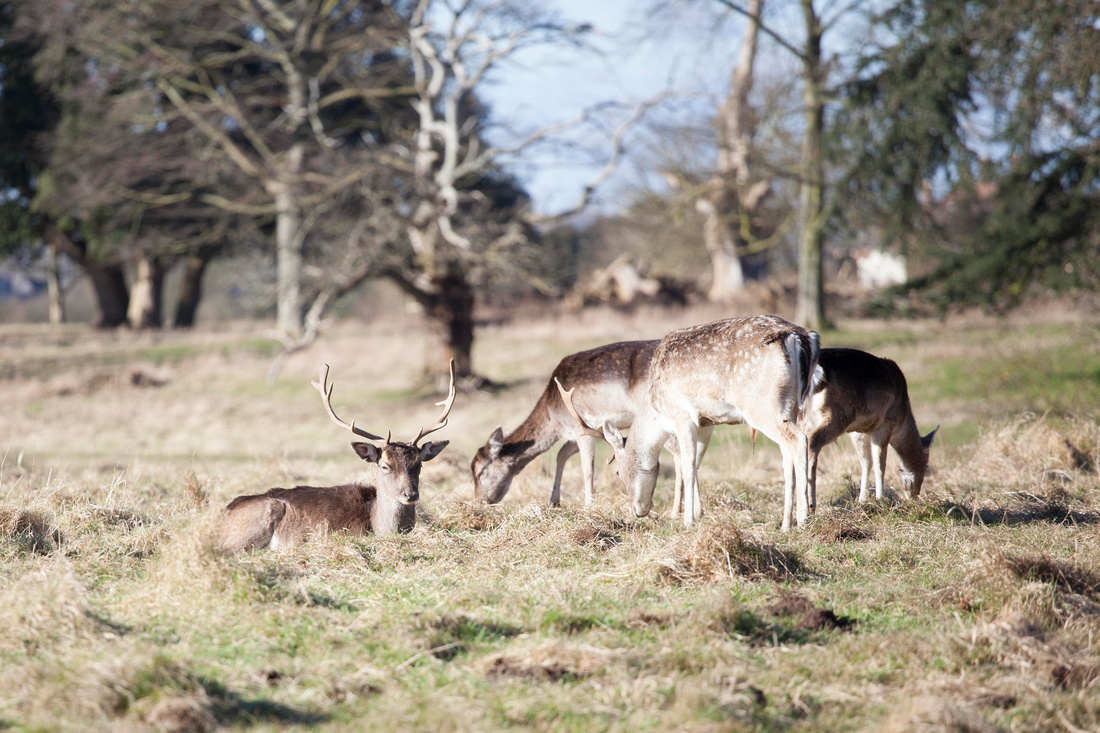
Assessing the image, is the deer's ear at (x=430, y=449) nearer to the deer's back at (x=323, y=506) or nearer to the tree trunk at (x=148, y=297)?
the deer's back at (x=323, y=506)

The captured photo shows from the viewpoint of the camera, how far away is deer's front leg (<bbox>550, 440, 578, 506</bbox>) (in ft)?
25.9

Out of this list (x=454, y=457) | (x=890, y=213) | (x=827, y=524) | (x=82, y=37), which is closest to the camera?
(x=827, y=524)

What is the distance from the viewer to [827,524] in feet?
20.5

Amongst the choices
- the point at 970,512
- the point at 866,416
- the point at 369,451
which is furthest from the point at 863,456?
the point at 369,451

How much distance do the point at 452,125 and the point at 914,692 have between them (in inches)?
618

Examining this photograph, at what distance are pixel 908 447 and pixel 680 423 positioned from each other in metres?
2.03

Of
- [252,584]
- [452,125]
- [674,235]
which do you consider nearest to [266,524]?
[252,584]

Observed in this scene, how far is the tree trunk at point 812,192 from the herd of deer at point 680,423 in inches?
543

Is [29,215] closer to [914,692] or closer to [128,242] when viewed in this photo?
[128,242]

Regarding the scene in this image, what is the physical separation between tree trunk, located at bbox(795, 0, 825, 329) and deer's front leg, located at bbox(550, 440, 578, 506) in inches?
530

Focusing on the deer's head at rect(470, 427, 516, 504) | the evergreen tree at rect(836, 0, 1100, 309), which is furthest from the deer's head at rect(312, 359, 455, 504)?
the evergreen tree at rect(836, 0, 1100, 309)

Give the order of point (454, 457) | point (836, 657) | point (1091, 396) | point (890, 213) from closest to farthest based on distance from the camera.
→ point (836, 657) < point (454, 457) < point (1091, 396) < point (890, 213)

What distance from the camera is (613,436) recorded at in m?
7.63

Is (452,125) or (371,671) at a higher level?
(452,125)
